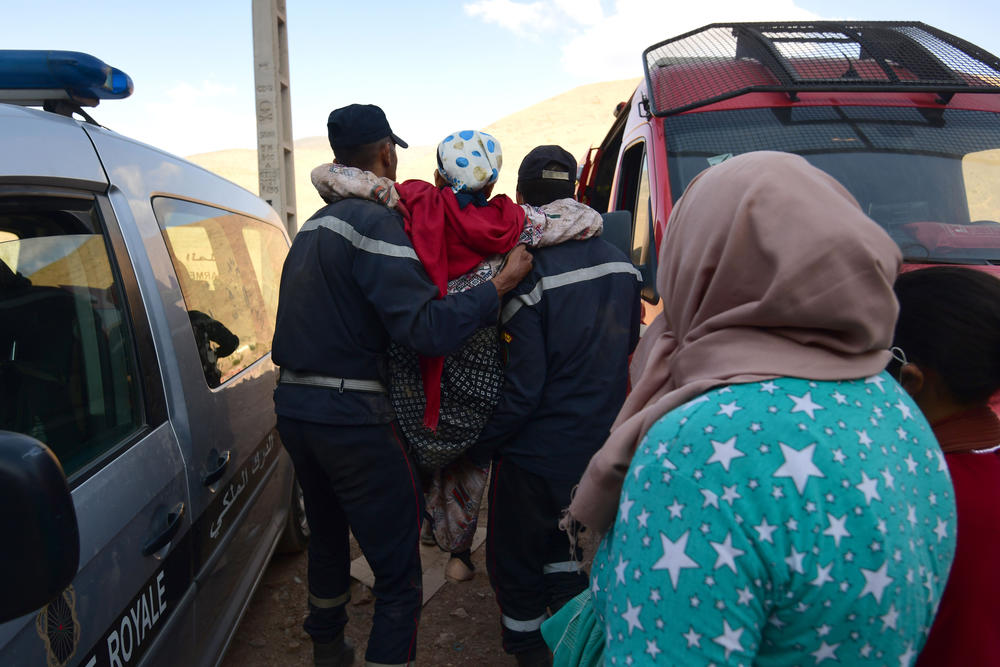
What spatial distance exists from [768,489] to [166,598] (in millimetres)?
1649

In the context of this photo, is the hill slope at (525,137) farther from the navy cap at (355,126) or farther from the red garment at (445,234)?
the red garment at (445,234)

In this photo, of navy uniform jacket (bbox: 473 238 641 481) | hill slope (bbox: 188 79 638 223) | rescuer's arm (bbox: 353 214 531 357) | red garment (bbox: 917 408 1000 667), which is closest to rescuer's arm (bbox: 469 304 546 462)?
navy uniform jacket (bbox: 473 238 641 481)

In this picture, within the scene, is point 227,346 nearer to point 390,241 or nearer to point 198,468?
point 198,468

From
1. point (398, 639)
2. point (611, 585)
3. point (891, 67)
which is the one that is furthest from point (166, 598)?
point (891, 67)

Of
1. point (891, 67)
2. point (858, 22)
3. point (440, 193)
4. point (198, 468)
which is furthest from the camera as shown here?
point (858, 22)

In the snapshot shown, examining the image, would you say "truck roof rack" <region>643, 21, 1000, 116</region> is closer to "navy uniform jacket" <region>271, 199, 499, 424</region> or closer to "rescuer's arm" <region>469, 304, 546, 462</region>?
"rescuer's arm" <region>469, 304, 546, 462</region>

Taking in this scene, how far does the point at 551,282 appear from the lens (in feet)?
8.20

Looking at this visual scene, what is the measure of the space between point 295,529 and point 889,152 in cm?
363

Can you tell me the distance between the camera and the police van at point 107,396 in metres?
1.26

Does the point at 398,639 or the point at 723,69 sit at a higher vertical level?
the point at 723,69

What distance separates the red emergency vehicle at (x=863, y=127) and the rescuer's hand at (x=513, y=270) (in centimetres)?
65

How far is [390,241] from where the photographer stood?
87.0 inches

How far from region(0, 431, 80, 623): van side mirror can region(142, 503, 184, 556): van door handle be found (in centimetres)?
80

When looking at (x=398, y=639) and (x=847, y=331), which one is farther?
(x=398, y=639)
